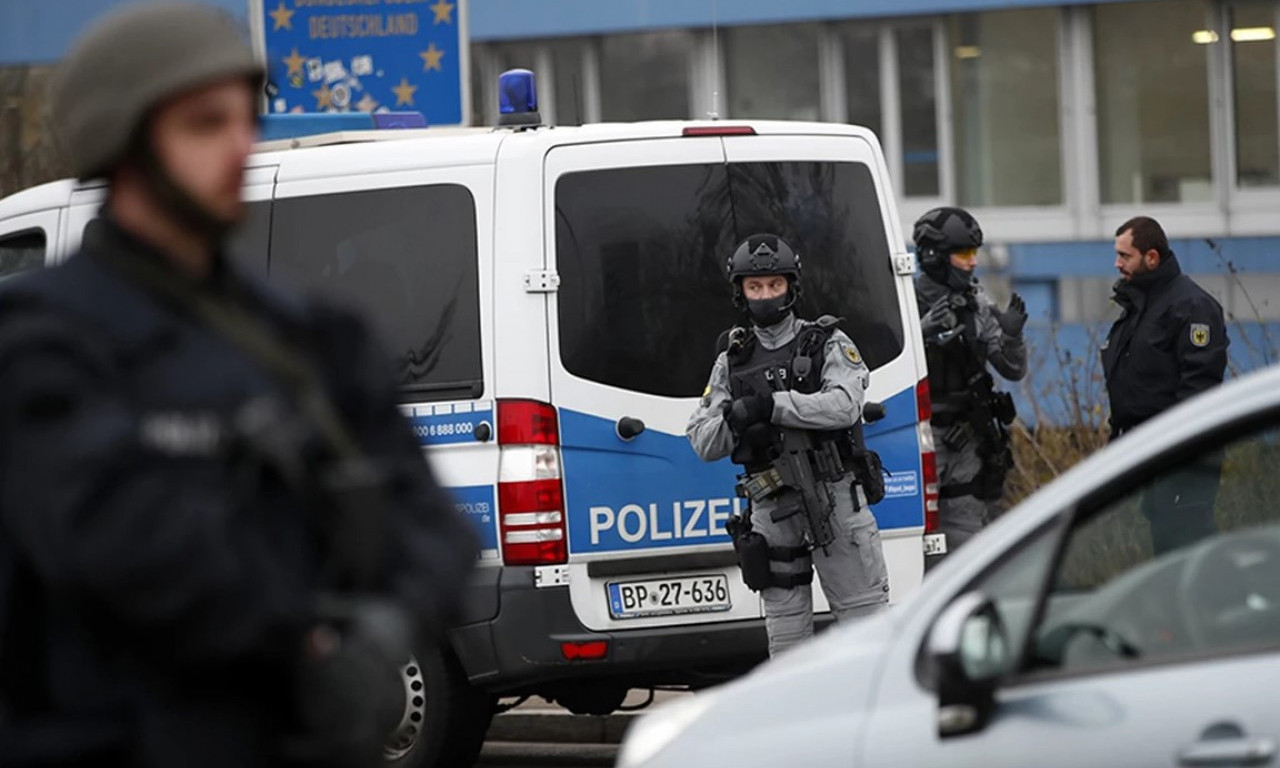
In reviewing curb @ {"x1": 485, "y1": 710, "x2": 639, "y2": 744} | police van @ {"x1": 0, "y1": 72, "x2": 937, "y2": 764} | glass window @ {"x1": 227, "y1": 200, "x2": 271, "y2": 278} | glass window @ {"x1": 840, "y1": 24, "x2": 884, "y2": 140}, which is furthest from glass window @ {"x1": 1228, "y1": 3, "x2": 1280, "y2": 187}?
glass window @ {"x1": 227, "y1": 200, "x2": 271, "y2": 278}

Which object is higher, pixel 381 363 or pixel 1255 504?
pixel 381 363

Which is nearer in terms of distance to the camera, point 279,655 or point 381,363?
point 279,655

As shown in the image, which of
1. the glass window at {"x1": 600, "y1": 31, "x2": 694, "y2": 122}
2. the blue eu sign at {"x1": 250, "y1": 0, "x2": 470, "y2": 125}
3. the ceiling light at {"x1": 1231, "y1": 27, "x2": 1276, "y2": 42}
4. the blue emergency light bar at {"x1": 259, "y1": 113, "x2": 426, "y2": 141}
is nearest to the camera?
the blue emergency light bar at {"x1": 259, "y1": 113, "x2": 426, "y2": 141}

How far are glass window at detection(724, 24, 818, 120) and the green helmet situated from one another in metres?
16.5

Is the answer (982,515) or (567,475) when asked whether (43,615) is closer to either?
(567,475)

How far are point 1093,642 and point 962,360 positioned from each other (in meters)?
5.81

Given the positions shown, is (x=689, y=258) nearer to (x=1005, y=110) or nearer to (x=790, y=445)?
(x=790, y=445)

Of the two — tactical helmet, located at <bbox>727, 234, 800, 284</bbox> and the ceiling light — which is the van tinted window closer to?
tactical helmet, located at <bbox>727, 234, 800, 284</bbox>

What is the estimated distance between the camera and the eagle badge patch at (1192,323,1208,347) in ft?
29.1

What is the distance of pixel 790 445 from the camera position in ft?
24.0

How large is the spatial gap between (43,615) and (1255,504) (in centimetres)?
214

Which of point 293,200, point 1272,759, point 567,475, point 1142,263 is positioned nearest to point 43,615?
Result: point 1272,759

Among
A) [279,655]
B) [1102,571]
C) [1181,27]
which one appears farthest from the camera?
[1181,27]

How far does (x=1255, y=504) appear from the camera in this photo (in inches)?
151
